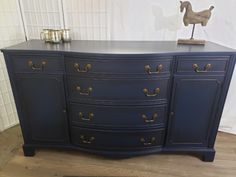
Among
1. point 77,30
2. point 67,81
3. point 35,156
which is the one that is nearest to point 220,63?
point 67,81

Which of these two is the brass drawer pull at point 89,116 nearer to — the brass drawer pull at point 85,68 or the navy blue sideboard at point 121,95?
the navy blue sideboard at point 121,95

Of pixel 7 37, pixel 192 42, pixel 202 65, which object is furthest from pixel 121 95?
pixel 7 37

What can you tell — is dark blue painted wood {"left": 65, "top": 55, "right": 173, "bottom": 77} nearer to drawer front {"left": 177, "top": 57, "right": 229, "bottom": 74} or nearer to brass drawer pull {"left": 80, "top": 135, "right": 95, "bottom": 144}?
drawer front {"left": 177, "top": 57, "right": 229, "bottom": 74}

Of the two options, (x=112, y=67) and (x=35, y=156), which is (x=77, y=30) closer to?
(x=112, y=67)

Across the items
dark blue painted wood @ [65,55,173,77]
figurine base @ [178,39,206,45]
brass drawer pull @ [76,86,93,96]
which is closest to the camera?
dark blue painted wood @ [65,55,173,77]

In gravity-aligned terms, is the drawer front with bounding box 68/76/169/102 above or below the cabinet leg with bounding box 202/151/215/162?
above

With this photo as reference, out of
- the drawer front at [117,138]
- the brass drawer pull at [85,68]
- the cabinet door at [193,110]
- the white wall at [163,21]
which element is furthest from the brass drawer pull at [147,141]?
the white wall at [163,21]

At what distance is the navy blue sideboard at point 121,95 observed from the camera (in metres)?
1.33

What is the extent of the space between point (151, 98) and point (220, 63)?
1.85ft

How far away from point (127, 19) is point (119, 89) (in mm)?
817

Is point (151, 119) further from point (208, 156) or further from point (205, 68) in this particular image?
point (208, 156)

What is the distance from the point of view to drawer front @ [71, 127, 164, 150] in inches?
61.1

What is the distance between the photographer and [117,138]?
1563 millimetres

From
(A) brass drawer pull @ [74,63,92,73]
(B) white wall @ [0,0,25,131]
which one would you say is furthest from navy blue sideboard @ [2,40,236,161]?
(B) white wall @ [0,0,25,131]
